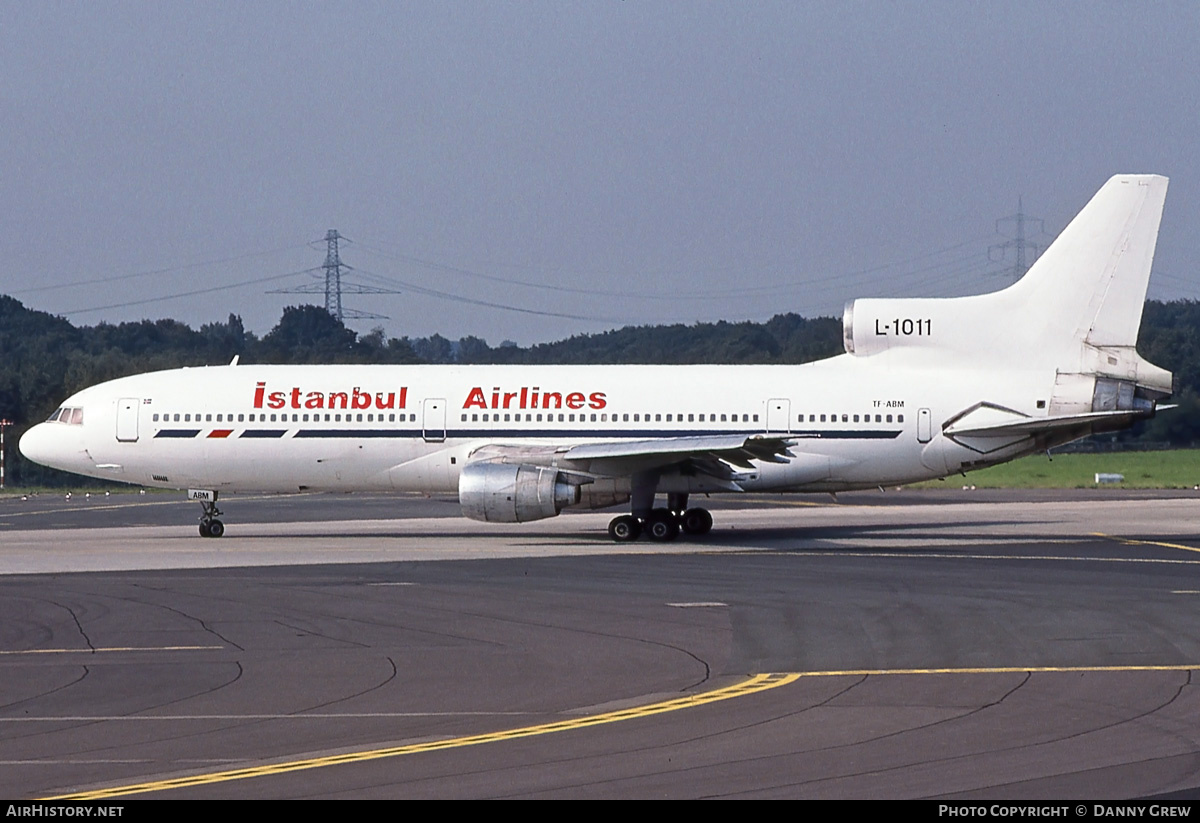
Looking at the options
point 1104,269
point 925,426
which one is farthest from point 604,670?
point 1104,269

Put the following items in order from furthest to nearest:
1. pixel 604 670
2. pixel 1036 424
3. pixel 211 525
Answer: pixel 211 525
pixel 1036 424
pixel 604 670

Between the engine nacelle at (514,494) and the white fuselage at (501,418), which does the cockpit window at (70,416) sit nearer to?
the white fuselage at (501,418)

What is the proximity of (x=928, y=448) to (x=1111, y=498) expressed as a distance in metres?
19.3

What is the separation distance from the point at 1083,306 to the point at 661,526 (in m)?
11.0

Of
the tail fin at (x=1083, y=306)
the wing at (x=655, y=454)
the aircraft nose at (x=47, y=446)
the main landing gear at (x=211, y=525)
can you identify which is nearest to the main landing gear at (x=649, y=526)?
the wing at (x=655, y=454)

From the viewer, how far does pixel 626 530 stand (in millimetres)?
34719

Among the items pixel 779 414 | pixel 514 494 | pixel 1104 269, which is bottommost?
pixel 514 494

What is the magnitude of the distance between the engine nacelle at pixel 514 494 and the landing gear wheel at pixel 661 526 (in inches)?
110

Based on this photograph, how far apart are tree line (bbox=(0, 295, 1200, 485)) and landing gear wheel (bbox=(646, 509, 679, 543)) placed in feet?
59.7

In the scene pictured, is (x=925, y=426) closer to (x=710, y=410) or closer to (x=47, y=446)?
(x=710, y=410)

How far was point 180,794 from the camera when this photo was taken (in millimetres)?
10547

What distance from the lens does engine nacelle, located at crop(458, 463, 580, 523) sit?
32.5 metres

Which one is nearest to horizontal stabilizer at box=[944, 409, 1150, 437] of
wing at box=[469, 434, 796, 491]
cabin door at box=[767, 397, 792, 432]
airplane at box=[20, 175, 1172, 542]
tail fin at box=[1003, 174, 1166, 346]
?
airplane at box=[20, 175, 1172, 542]
